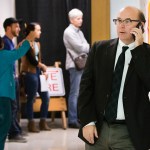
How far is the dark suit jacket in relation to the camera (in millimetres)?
2133

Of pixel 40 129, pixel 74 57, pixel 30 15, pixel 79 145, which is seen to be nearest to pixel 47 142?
pixel 79 145

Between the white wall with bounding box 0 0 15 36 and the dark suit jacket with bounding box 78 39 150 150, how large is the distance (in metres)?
4.17

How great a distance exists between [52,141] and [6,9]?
2408 millimetres

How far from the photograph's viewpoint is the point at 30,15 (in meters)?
7.32

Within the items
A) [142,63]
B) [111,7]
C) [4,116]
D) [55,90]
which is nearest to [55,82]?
[55,90]

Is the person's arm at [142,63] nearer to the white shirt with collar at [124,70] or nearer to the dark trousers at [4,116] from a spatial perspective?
the white shirt with collar at [124,70]

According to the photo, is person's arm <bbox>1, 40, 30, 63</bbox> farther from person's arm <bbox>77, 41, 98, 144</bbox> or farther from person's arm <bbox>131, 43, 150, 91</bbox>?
person's arm <bbox>131, 43, 150, 91</bbox>

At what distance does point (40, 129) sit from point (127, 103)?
433 centimetres

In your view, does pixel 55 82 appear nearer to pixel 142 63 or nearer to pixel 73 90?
pixel 73 90

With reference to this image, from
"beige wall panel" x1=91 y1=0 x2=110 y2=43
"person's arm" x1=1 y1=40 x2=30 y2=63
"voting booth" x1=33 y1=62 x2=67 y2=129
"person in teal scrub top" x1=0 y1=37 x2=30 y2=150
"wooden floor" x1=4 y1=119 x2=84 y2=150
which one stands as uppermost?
"beige wall panel" x1=91 y1=0 x2=110 y2=43

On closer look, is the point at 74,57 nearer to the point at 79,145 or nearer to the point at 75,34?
the point at 75,34

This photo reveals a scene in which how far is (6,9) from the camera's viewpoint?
6.74m

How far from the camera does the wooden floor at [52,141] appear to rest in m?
5.12

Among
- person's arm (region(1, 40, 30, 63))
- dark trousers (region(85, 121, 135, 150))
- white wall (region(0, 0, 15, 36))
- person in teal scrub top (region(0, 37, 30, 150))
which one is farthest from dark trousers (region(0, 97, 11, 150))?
dark trousers (region(85, 121, 135, 150))
